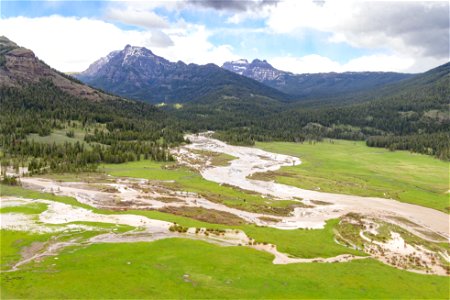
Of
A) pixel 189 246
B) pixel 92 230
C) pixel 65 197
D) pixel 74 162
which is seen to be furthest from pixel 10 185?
pixel 189 246

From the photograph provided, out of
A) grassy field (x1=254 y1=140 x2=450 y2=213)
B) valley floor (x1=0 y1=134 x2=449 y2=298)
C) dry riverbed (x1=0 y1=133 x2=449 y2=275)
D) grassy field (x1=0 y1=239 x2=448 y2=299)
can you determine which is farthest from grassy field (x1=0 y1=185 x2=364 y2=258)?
grassy field (x1=254 y1=140 x2=450 y2=213)

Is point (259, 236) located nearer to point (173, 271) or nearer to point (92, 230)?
point (173, 271)

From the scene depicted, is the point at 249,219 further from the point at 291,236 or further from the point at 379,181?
the point at 379,181

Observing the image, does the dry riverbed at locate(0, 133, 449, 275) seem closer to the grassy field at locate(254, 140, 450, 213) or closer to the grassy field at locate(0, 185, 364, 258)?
the grassy field at locate(0, 185, 364, 258)

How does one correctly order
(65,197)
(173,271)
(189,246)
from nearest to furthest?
(173,271), (189,246), (65,197)

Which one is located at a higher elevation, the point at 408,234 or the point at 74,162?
the point at 74,162

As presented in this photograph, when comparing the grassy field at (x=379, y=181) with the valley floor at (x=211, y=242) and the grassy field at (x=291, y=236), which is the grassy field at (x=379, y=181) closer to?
the valley floor at (x=211, y=242)
